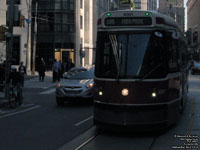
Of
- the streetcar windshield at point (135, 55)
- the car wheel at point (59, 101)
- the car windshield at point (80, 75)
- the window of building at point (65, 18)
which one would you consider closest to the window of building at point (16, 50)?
the window of building at point (65, 18)

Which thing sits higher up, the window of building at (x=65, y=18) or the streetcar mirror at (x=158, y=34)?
the window of building at (x=65, y=18)

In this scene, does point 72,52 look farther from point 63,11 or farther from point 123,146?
point 123,146

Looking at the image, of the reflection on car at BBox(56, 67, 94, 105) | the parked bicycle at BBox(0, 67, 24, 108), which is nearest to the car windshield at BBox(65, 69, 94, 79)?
the reflection on car at BBox(56, 67, 94, 105)

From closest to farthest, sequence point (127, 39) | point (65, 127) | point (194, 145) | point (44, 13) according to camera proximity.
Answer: point (194, 145)
point (127, 39)
point (65, 127)
point (44, 13)

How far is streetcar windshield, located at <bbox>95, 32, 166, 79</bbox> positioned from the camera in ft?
25.1

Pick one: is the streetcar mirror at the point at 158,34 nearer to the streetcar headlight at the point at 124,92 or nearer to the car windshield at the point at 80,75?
the streetcar headlight at the point at 124,92

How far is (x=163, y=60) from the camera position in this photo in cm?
783

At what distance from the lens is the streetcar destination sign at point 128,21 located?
25.8ft

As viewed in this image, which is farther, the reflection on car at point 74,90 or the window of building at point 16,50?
the window of building at point 16,50

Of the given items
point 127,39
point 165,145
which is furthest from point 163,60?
point 165,145

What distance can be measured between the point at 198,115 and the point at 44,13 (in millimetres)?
39695

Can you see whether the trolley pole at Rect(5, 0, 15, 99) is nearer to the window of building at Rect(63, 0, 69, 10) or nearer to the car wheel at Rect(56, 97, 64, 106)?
the car wheel at Rect(56, 97, 64, 106)

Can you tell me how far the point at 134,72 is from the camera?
763cm

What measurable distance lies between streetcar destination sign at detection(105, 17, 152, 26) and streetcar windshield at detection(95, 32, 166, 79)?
0.23 metres
